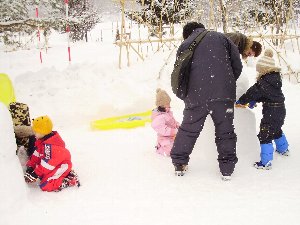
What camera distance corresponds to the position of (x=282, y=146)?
3.70 meters

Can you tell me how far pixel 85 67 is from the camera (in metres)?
7.04

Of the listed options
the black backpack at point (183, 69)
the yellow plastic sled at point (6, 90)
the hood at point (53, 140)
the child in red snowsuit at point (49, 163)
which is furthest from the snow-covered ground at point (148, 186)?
the black backpack at point (183, 69)

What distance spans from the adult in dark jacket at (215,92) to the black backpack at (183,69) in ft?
0.12

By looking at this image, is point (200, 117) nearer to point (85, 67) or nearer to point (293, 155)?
point (293, 155)

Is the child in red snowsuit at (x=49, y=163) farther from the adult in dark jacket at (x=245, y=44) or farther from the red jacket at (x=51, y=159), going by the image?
the adult in dark jacket at (x=245, y=44)

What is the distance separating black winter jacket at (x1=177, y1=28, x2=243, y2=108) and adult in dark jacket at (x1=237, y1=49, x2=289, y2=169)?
1.32ft

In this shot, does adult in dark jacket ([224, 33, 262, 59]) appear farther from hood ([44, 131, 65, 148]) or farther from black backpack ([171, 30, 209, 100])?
hood ([44, 131, 65, 148])

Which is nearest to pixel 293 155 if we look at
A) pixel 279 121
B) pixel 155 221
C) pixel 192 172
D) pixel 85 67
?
pixel 279 121

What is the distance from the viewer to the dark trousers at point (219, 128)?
3.00 meters

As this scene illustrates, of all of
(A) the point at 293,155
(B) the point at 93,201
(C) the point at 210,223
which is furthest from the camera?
(A) the point at 293,155

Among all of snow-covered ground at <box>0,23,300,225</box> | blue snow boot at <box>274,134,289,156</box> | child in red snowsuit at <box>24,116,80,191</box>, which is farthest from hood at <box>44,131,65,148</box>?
blue snow boot at <box>274,134,289,156</box>

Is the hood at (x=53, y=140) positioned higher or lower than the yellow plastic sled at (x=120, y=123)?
higher

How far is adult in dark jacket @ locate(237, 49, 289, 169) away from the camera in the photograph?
10.9 feet

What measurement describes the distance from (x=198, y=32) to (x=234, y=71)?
1.65 feet
